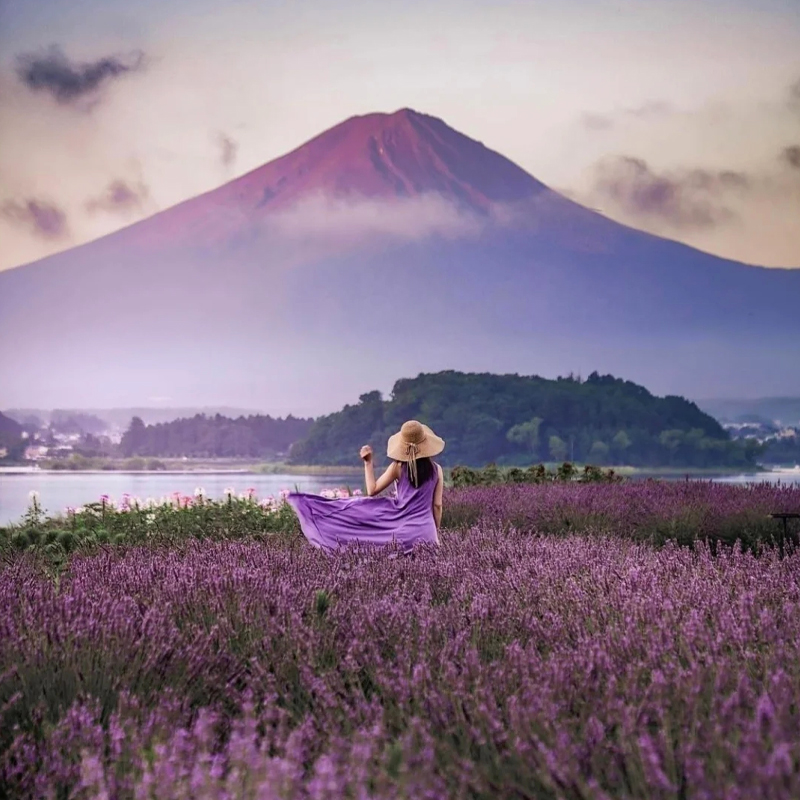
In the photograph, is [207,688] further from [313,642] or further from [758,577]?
[758,577]

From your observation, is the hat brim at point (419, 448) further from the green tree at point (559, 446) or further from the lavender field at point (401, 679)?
the green tree at point (559, 446)

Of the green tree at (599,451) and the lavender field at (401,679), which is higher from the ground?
the green tree at (599,451)

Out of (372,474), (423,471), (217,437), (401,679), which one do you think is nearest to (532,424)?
(217,437)

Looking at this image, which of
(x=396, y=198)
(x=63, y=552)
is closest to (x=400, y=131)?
(x=396, y=198)

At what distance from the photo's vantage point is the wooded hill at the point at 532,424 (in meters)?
25.3

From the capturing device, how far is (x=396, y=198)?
70.2m

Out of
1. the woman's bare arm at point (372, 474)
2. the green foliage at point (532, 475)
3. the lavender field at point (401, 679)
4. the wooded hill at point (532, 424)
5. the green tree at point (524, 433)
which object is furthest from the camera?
the green tree at point (524, 433)

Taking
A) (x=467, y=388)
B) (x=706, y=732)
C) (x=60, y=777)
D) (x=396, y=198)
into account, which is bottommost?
(x=60, y=777)

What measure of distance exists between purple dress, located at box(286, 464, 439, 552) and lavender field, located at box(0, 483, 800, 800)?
2.90 ft

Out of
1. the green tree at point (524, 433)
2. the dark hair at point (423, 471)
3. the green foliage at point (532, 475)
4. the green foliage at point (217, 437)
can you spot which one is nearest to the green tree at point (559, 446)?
the green tree at point (524, 433)

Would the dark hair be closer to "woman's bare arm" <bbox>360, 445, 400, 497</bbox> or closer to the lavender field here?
"woman's bare arm" <bbox>360, 445, 400, 497</bbox>

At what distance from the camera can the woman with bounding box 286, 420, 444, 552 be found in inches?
178

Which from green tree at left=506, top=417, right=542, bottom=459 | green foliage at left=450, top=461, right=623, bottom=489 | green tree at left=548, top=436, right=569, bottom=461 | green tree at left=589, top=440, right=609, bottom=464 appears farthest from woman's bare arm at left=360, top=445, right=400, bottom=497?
green tree at left=589, top=440, right=609, bottom=464

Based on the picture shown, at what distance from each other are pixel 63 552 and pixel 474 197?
70.4 m
